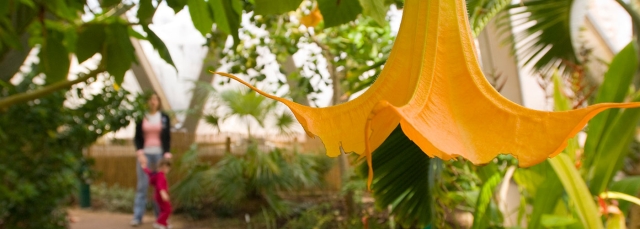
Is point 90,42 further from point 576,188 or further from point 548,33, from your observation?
point 548,33

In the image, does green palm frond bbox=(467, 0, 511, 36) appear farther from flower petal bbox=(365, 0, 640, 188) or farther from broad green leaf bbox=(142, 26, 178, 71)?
flower petal bbox=(365, 0, 640, 188)

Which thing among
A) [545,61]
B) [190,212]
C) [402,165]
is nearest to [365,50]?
[545,61]

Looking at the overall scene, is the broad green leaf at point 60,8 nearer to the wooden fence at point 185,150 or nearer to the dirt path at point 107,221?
the dirt path at point 107,221

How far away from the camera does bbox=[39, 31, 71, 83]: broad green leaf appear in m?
1.11

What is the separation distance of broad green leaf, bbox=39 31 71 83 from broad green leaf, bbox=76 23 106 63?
0.33 feet

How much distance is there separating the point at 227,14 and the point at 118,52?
0.92 feet

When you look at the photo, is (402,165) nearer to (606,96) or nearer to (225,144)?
(606,96)

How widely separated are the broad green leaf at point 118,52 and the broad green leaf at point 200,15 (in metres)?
0.23

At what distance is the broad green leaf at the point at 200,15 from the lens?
862 millimetres

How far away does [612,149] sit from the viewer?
1.50 m

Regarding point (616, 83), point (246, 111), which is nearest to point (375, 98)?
point (616, 83)

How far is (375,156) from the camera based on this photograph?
1.20 metres

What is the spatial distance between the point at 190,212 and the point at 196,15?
4.73m

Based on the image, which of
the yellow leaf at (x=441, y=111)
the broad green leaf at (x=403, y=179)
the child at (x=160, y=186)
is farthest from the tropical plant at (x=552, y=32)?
the child at (x=160, y=186)
